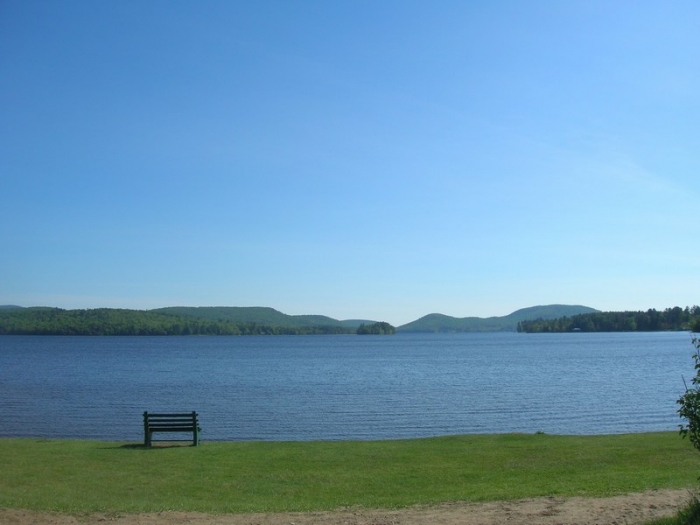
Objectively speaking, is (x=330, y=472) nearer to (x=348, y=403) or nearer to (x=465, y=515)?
(x=465, y=515)

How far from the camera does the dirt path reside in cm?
962

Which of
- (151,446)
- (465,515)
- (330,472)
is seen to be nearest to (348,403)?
(151,446)

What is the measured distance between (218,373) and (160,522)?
209 ft

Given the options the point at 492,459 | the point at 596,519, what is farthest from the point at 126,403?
the point at 596,519

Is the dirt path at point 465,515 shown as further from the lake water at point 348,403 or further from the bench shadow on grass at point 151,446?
the lake water at point 348,403

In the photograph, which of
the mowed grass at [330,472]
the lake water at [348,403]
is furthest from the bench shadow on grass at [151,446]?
the lake water at [348,403]

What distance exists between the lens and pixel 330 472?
50.4ft

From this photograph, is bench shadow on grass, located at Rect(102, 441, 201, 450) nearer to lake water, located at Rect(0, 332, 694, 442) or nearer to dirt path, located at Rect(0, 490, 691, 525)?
lake water, located at Rect(0, 332, 694, 442)

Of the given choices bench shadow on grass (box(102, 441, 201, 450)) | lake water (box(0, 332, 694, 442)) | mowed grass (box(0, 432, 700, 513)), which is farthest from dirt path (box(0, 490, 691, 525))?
lake water (box(0, 332, 694, 442))

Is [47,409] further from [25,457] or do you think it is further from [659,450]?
[659,450]

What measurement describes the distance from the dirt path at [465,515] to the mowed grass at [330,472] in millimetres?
599

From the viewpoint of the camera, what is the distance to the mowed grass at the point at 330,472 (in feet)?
38.9

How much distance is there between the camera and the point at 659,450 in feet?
55.9

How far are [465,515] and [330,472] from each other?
5820 millimetres
